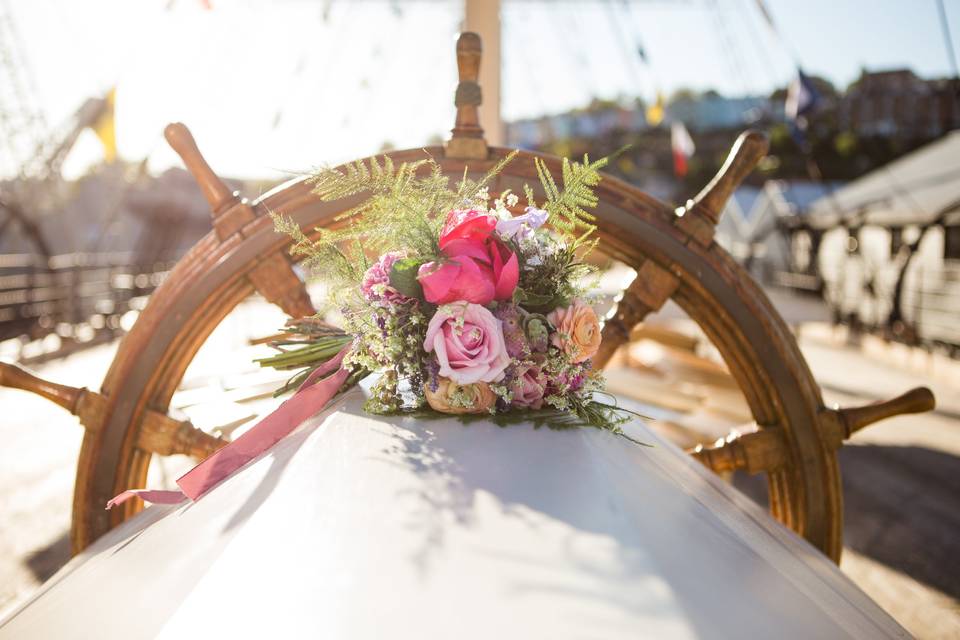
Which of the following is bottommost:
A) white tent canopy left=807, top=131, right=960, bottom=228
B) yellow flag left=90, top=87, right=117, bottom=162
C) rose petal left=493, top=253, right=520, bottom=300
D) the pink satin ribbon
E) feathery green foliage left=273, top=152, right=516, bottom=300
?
the pink satin ribbon

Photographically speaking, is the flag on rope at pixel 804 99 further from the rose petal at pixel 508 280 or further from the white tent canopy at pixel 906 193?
the rose petal at pixel 508 280

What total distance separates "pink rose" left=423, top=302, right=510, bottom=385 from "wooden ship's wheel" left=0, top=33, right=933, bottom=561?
0.33 meters

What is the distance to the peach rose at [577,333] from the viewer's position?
2.65 feet

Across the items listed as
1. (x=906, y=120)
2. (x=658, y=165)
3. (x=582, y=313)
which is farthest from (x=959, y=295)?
(x=658, y=165)

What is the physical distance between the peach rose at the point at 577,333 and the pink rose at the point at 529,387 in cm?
4

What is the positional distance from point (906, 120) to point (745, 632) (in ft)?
119

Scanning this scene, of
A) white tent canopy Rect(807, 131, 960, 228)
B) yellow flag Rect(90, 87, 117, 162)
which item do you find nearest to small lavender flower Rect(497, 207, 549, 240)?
white tent canopy Rect(807, 131, 960, 228)

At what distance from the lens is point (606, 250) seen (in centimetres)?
110

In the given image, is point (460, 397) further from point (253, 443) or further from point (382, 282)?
point (253, 443)

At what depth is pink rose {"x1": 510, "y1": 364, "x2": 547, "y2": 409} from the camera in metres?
0.82

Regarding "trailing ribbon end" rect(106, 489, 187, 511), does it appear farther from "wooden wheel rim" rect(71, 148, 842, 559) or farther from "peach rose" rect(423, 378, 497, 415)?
"peach rose" rect(423, 378, 497, 415)

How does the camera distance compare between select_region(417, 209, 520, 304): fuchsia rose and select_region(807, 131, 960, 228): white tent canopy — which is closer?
select_region(417, 209, 520, 304): fuchsia rose

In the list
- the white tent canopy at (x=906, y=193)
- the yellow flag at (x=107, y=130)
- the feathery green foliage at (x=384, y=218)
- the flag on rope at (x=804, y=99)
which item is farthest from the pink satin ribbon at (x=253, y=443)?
the yellow flag at (x=107, y=130)

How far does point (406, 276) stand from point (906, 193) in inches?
352
